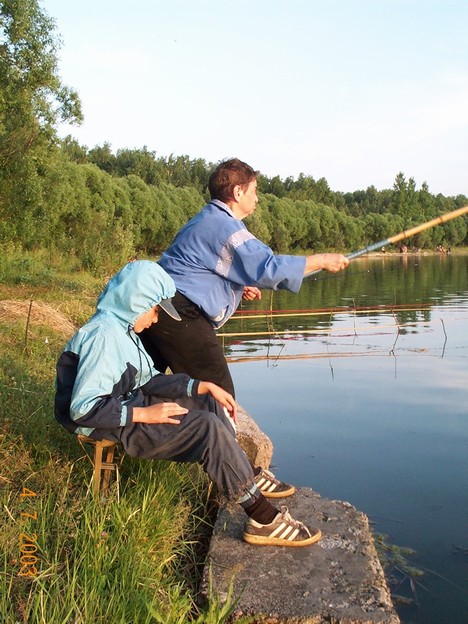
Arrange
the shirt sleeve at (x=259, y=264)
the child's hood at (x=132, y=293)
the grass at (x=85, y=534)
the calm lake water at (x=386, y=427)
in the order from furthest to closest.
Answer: the calm lake water at (x=386, y=427) → the shirt sleeve at (x=259, y=264) → the child's hood at (x=132, y=293) → the grass at (x=85, y=534)

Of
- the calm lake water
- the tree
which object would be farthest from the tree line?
the calm lake water

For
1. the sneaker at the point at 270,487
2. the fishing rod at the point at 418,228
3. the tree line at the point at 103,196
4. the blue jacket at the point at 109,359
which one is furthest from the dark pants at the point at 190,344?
the tree line at the point at 103,196

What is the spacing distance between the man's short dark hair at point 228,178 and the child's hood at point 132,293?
0.92m

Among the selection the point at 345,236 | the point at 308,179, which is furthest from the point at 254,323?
the point at 308,179

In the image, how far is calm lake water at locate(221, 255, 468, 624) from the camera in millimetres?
4539

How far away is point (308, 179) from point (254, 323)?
78595mm

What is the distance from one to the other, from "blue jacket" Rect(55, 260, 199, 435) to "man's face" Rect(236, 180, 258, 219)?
90 cm

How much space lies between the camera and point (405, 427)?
7434mm

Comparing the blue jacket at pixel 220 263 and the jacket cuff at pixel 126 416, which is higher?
the blue jacket at pixel 220 263

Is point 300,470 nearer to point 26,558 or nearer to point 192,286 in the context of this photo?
point 192,286

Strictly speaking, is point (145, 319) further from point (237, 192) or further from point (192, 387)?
point (237, 192)

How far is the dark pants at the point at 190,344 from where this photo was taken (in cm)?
412

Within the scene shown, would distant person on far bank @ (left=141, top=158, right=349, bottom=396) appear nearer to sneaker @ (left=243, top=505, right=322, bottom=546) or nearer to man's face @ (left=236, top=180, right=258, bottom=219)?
man's face @ (left=236, top=180, right=258, bottom=219)

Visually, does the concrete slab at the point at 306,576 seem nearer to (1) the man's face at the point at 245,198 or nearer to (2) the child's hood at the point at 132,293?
(2) the child's hood at the point at 132,293
